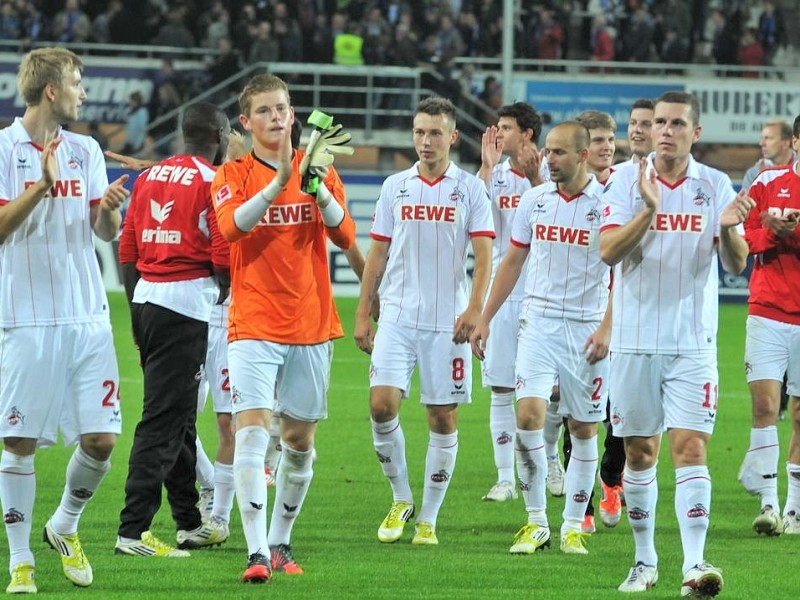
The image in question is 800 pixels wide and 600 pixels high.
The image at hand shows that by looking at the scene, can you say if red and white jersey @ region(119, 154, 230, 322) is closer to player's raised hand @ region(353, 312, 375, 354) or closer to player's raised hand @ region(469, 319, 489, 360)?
player's raised hand @ region(353, 312, 375, 354)

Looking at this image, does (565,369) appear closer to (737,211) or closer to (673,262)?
(673,262)

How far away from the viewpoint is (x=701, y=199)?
7.11 metres

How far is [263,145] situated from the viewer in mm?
7367

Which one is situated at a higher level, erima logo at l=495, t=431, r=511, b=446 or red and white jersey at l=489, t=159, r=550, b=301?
red and white jersey at l=489, t=159, r=550, b=301

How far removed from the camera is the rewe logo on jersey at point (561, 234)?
335 inches

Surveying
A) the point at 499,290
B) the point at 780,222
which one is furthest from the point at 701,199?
the point at 499,290

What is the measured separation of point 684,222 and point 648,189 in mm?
444

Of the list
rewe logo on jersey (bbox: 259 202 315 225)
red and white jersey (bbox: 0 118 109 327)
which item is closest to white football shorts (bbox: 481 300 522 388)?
rewe logo on jersey (bbox: 259 202 315 225)

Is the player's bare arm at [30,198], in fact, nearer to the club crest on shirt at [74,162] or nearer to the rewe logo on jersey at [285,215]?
the club crest on shirt at [74,162]

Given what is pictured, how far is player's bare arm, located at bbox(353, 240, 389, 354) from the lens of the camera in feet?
28.5

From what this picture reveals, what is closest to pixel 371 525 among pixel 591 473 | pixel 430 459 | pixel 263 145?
pixel 430 459

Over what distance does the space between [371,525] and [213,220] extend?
2.34 meters

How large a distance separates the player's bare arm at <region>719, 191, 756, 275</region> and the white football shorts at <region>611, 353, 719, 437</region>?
48 centimetres

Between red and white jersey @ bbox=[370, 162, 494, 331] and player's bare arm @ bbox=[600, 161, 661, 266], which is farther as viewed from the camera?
red and white jersey @ bbox=[370, 162, 494, 331]
